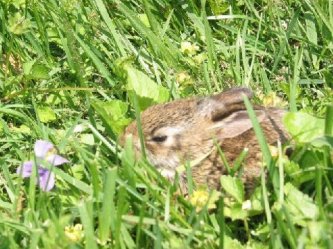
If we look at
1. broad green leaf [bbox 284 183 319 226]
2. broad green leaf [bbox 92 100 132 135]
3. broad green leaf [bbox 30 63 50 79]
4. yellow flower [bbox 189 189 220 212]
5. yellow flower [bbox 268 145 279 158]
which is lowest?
broad green leaf [bbox 284 183 319 226]

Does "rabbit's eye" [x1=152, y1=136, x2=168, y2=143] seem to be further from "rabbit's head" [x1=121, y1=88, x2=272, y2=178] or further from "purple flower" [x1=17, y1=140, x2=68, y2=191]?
"purple flower" [x1=17, y1=140, x2=68, y2=191]

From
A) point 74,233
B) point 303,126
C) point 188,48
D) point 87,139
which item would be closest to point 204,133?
point 87,139

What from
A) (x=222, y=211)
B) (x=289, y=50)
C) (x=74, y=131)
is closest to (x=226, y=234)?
(x=222, y=211)

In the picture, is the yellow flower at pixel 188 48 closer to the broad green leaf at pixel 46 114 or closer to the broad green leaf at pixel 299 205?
the broad green leaf at pixel 46 114

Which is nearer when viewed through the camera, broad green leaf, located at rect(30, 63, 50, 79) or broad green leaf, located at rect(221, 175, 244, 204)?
broad green leaf, located at rect(221, 175, 244, 204)

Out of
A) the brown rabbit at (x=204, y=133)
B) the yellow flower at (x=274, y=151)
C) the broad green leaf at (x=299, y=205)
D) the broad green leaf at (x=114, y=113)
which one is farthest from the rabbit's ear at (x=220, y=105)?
the broad green leaf at (x=299, y=205)

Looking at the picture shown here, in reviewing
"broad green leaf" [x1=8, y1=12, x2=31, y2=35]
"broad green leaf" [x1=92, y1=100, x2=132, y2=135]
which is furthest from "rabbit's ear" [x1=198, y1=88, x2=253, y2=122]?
"broad green leaf" [x1=8, y1=12, x2=31, y2=35]
